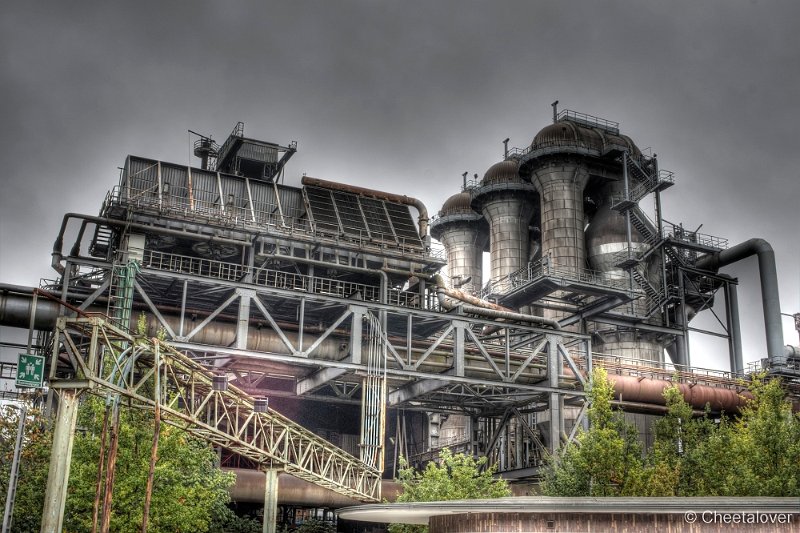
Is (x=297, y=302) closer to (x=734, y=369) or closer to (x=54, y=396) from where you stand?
(x=54, y=396)

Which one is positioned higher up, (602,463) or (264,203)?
(264,203)

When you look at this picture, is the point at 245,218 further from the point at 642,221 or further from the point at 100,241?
the point at 642,221

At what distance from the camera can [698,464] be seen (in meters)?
29.1

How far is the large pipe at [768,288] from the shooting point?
4947 centimetres

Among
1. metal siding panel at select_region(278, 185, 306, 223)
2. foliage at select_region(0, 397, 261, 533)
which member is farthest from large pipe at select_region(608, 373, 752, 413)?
foliage at select_region(0, 397, 261, 533)

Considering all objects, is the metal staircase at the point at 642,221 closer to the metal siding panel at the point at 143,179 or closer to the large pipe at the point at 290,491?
the large pipe at the point at 290,491

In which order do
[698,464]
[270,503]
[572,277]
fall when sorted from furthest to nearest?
[572,277] → [698,464] → [270,503]

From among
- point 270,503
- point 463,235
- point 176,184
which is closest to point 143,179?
point 176,184

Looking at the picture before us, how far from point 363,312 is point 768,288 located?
29.1m

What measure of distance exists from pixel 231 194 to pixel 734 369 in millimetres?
33174

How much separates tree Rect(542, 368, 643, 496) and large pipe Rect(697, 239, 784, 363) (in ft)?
A: 81.7

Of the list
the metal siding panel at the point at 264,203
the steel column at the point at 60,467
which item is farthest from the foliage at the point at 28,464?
the metal siding panel at the point at 264,203

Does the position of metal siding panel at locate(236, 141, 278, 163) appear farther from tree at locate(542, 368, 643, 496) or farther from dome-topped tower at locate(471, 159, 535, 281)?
tree at locate(542, 368, 643, 496)

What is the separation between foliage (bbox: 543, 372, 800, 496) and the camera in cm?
2575
